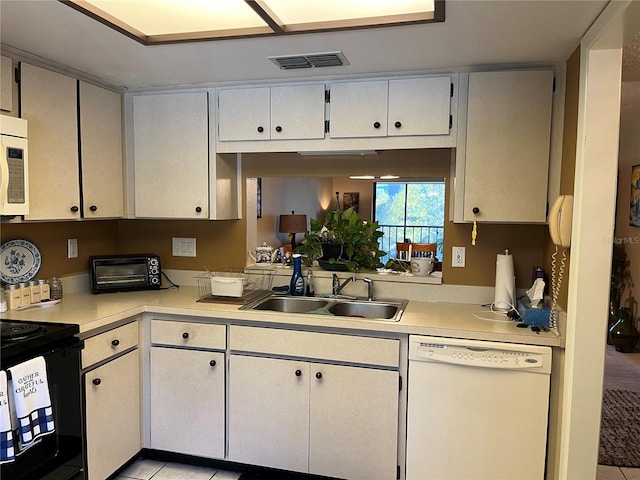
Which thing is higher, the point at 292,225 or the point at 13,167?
the point at 13,167

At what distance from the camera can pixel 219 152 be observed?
2.70 metres

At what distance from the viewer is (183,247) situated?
3.13 meters

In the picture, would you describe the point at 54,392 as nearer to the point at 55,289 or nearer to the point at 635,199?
the point at 55,289

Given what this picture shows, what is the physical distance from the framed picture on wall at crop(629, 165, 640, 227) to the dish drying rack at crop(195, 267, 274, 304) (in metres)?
3.05

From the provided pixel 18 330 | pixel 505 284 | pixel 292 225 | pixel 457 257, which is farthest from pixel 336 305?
pixel 292 225

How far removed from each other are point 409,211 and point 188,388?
223 inches

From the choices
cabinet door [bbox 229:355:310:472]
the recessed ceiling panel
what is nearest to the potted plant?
cabinet door [bbox 229:355:310:472]

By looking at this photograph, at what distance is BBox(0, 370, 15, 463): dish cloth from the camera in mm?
1599

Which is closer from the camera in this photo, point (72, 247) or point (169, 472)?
point (169, 472)

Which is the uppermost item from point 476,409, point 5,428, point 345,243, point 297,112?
point 297,112

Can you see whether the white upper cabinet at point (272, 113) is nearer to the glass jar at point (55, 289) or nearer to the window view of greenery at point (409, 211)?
the glass jar at point (55, 289)

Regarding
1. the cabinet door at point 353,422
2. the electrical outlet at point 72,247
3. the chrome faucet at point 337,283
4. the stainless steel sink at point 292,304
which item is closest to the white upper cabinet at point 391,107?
the chrome faucet at point 337,283

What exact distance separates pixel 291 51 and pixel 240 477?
2131 millimetres

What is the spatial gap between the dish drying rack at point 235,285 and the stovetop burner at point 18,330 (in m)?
0.85
